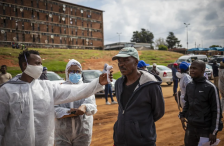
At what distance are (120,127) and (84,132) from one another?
38.0 inches

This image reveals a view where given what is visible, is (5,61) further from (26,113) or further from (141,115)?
(141,115)

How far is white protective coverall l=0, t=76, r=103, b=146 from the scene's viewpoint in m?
2.47

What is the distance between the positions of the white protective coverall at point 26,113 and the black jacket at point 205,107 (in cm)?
190

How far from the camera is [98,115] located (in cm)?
907

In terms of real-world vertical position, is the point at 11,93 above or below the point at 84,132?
above

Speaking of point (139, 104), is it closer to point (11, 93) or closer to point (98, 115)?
point (11, 93)

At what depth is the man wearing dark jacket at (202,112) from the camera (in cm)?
344

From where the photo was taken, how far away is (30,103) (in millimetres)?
2525

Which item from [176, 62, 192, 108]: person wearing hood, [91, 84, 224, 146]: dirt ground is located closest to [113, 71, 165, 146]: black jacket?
[176, 62, 192, 108]: person wearing hood

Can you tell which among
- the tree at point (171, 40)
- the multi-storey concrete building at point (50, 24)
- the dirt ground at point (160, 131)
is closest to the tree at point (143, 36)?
the tree at point (171, 40)

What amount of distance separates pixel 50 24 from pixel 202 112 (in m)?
60.3

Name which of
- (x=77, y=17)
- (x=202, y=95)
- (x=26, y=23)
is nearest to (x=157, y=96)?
(x=202, y=95)

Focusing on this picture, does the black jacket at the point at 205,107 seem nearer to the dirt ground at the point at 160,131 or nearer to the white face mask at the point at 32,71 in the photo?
the dirt ground at the point at 160,131

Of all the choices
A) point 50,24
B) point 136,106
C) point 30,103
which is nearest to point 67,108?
point 30,103
